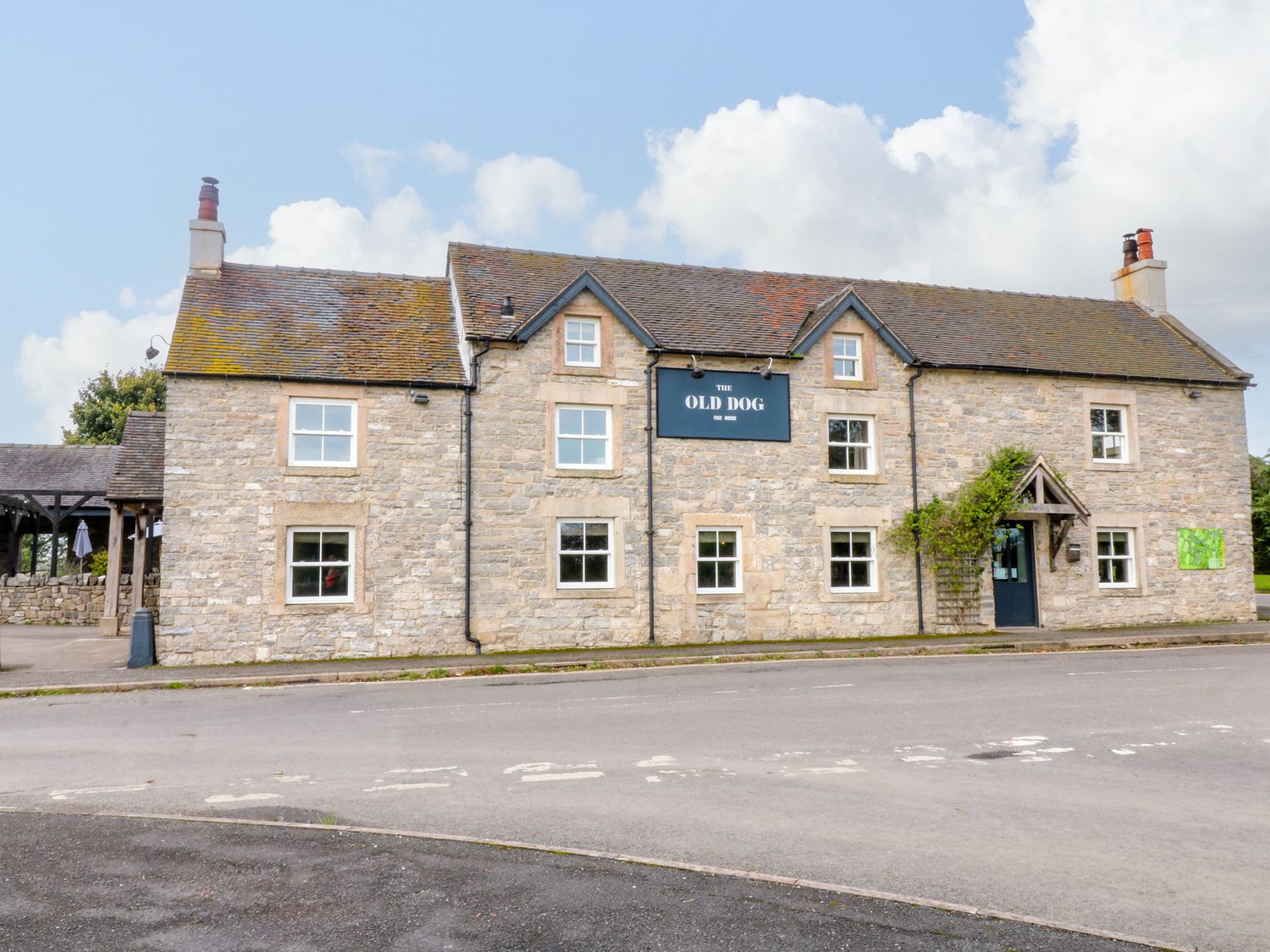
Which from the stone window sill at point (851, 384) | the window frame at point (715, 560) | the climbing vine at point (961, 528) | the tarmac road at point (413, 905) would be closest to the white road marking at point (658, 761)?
the tarmac road at point (413, 905)

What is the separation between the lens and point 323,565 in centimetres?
1800

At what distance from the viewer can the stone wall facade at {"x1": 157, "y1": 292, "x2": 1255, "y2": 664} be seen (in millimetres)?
17609

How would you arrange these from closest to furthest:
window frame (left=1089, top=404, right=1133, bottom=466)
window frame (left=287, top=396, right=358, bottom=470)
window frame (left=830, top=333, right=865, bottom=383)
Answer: window frame (left=287, top=396, right=358, bottom=470), window frame (left=830, top=333, right=865, bottom=383), window frame (left=1089, top=404, right=1133, bottom=466)

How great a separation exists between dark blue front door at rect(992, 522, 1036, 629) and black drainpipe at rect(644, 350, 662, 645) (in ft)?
26.3

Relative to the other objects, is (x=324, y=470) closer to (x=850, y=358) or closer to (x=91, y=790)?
(x=91, y=790)

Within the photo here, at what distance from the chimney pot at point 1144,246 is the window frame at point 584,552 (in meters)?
17.8

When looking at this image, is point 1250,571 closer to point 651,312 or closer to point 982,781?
point 651,312

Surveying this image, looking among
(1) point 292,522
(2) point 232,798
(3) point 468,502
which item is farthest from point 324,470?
(2) point 232,798

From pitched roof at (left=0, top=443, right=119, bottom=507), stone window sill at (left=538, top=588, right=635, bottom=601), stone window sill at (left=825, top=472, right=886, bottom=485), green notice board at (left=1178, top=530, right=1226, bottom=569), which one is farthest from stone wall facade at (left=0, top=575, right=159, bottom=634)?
green notice board at (left=1178, top=530, right=1226, bottom=569)

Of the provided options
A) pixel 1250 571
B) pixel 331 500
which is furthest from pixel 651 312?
pixel 1250 571

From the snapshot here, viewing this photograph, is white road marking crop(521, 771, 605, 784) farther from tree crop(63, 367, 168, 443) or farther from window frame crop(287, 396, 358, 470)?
tree crop(63, 367, 168, 443)

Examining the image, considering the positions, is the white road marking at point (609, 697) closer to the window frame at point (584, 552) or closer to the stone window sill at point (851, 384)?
the window frame at point (584, 552)

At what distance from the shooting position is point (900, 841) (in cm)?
591

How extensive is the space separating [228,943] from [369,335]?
54.2ft
